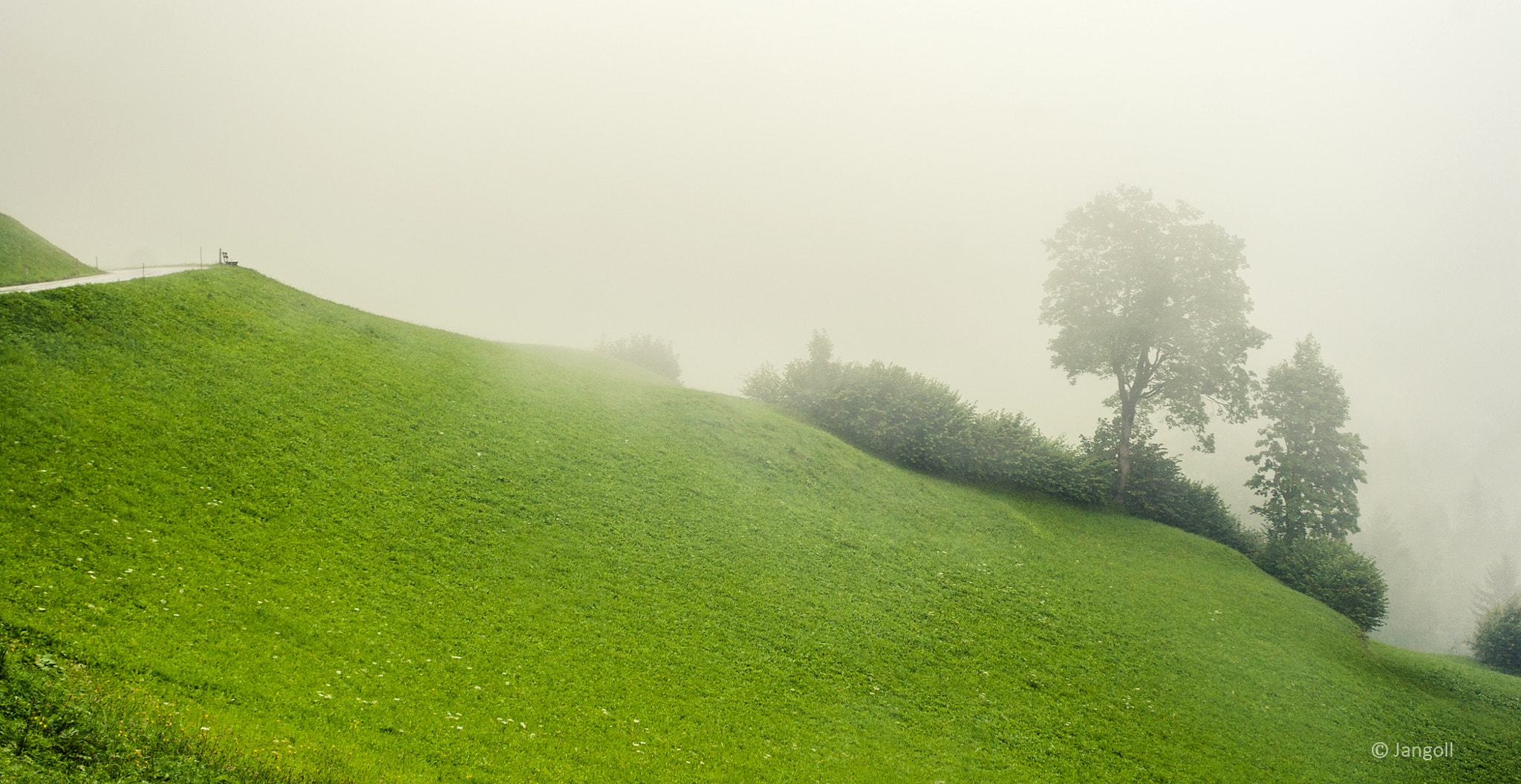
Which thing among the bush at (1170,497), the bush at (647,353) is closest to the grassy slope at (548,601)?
the bush at (1170,497)

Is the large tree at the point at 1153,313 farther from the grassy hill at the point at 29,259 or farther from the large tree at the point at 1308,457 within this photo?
the grassy hill at the point at 29,259

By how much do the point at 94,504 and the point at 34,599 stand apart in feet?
9.62

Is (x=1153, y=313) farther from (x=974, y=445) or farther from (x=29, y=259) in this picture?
(x=29, y=259)

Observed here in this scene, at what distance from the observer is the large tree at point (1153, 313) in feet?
111

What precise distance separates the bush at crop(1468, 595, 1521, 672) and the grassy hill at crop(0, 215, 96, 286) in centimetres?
6773

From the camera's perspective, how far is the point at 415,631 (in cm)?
1087

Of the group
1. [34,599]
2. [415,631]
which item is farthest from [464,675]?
[34,599]

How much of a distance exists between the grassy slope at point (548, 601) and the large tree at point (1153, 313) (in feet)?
45.3

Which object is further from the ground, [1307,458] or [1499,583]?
[1307,458]

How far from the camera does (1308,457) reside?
35844 millimetres

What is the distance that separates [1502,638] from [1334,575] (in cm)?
1338

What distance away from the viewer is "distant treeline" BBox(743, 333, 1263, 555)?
3139 cm

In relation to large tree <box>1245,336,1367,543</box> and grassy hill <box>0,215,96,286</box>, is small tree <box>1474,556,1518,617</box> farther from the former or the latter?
grassy hill <box>0,215,96,286</box>

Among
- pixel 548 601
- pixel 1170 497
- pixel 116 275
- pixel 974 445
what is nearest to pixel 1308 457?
pixel 1170 497
